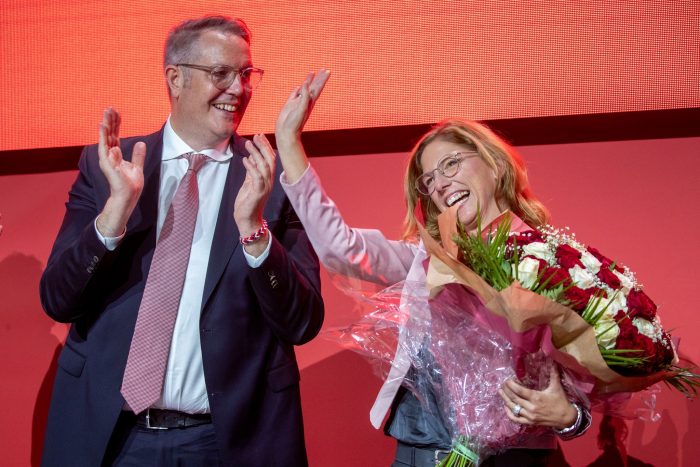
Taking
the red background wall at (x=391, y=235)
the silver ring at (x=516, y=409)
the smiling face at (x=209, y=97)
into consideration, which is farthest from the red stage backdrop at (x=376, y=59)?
the silver ring at (x=516, y=409)

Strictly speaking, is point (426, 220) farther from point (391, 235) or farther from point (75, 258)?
point (75, 258)

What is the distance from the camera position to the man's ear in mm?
2115

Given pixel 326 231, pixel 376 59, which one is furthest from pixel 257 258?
pixel 376 59

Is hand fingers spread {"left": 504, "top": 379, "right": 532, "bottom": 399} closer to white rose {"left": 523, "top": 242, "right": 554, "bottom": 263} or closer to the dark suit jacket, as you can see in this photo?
white rose {"left": 523, "top": 242, "right": 554, "bottom": 263}

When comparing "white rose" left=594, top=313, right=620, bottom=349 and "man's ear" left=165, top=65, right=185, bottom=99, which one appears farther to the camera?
"man's ear" left=165, top=65, right=185, bottom=99

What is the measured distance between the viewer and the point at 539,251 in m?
1.50

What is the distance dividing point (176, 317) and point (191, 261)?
0.14m

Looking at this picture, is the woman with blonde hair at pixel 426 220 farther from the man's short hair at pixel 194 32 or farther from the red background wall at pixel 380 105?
the red background wall at pixel 380 105

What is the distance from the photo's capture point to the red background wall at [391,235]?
248 centimetres

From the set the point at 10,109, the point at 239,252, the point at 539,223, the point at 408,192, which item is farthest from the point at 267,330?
the point at 10,109

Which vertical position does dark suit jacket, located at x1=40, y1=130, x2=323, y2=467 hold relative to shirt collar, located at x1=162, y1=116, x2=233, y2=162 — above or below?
below

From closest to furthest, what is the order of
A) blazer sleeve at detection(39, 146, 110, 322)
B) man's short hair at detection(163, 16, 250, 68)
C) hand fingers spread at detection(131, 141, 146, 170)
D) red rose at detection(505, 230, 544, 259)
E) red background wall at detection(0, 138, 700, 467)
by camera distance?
red rose at detection(505, 230, 544, 259) → blazer sleeve at detection(39, 146, 110, 322) → hand fingers spread at detection(131, 141, 146, 170) → man's short hair at detection(163, 16, 250, 68) → red background wall at detection(0, 138, 700, 467)

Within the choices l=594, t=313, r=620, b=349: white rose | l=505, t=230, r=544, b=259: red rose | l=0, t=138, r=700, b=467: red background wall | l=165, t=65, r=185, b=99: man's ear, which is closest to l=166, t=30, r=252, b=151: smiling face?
l=165, t=65, r=185, b=99: man's ear

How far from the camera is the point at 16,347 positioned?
290 cm
